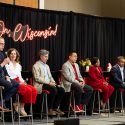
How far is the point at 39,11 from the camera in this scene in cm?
1067

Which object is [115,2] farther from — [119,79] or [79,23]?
[119,79]

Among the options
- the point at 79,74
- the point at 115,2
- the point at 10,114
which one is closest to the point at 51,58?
the point at 79,74

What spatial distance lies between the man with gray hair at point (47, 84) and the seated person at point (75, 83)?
12.8 inches

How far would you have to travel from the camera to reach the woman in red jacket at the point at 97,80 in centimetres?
1004

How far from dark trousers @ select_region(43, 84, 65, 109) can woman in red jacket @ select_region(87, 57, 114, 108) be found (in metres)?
1.08

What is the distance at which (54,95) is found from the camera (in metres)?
8.95

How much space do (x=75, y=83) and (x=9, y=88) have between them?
190 cm

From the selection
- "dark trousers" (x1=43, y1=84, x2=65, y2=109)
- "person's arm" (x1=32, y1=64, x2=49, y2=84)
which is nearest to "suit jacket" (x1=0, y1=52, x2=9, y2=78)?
"person's arm" (x1=32, y1=64, x2=49, y2=84)

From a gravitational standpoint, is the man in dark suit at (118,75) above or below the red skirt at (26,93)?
above

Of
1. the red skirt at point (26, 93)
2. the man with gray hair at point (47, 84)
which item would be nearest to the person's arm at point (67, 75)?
the man with gray hair at point (47, 84)

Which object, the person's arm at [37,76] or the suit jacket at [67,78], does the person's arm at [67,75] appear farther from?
the person's arm at [37,76]

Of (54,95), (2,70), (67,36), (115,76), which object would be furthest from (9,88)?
(67,36)

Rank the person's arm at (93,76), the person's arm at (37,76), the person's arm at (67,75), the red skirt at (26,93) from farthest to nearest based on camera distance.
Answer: the person's arm at (93,76)
the person's arm at (67,75)
the person's arm at (37,76)
the red skirt at (26,93)

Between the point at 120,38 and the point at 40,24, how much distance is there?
289 cm
